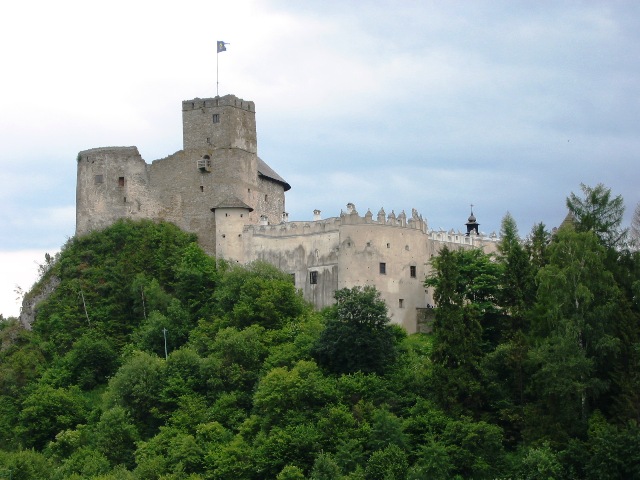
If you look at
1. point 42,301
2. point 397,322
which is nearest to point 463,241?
point 397,322

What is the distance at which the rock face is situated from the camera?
88.9m

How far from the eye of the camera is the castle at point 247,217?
263ft

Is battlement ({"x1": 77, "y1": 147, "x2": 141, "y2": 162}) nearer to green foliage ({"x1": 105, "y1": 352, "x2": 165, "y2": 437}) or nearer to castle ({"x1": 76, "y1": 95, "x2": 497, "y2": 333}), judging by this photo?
castle ({"x1": 76, "y1": 95, "x2": 497, "y2": 333})

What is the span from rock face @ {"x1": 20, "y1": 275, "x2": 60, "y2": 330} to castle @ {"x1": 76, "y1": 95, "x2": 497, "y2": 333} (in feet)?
12.3

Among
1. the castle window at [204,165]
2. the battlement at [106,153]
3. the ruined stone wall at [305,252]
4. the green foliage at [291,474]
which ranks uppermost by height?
the battlement at [106,153]

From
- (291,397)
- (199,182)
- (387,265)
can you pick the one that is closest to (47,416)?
(291,397)

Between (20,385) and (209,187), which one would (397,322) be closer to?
(209,187)

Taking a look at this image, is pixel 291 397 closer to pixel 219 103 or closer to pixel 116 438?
pixel 116 438

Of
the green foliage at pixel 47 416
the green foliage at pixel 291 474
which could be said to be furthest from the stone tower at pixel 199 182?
the green foliage at pixel 291 474

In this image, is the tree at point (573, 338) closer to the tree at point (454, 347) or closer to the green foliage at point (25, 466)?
the tree at point (454, 347)

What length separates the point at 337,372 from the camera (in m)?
72.4

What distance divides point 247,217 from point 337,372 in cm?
1641

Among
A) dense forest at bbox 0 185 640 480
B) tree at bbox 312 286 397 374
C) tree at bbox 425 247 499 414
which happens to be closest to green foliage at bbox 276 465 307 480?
dense forest at bbox 0 185 640 480

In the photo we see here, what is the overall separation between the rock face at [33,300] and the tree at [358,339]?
23198 millimetres
